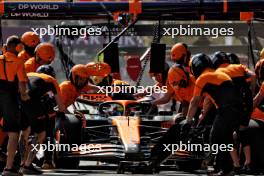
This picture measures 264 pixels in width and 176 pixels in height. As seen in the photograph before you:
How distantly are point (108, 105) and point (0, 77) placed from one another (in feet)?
10.6

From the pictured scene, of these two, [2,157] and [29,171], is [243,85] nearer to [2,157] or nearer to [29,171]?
[29,171]

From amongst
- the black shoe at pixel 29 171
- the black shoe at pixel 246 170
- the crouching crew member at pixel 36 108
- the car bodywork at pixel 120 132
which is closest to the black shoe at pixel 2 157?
the crouching crew member at pixel 36 108

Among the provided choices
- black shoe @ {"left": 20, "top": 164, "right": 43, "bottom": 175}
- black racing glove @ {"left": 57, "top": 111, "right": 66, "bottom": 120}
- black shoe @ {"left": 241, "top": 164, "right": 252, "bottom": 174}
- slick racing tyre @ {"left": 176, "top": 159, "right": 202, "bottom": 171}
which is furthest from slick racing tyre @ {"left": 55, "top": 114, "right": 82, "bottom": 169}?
black shoe @ {"left": 241, "top": 164, "right": 252, "bottom": 174}

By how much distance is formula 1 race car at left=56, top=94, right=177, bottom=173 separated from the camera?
14.2 m

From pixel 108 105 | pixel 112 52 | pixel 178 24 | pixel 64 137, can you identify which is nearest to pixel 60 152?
pixel 64 137

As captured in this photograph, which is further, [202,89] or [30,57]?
[30,57]

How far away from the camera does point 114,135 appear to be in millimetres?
14883

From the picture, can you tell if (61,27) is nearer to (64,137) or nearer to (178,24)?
(178,24)

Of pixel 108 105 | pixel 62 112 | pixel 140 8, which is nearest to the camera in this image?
pixel 62 112

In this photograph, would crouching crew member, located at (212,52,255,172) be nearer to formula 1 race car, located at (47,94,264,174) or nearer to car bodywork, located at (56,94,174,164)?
formula 1 race car, located at (47,94,264,174)

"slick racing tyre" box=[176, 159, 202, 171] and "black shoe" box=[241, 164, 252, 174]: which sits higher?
"black shoe" box=[241, 164, 252, 174]

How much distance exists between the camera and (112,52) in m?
16.9

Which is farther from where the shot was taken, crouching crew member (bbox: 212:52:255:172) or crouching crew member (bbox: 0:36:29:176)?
crouching crew member (bbox: 212:52:255:172)

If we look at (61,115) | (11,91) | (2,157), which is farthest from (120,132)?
(11,91)
